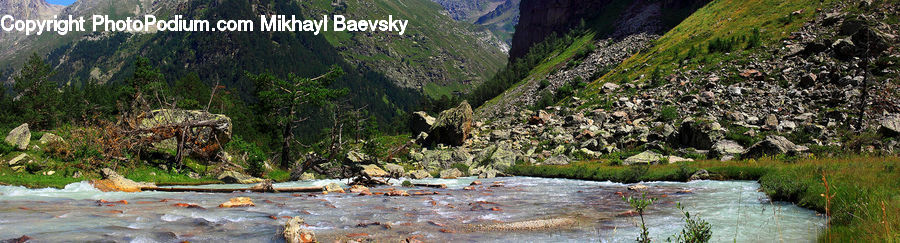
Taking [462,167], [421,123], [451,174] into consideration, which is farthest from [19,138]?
[421,123]

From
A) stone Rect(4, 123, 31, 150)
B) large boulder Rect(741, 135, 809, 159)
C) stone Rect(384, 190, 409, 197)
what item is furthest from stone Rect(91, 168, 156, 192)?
large boulder Rect(741, 135, 809, 159)

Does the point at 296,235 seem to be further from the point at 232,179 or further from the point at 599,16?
the point at 599,16

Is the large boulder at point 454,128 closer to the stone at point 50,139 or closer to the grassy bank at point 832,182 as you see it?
the grassy bank at point 832,182

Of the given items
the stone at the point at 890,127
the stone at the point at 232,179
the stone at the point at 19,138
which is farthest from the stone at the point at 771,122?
the stone at the point at 19,138

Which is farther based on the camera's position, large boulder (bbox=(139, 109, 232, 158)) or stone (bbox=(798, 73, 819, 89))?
stone (bbox=(798, 73, 819, 89))

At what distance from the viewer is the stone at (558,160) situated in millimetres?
36031

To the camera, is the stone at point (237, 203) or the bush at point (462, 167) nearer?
the stone at point (237, 203)

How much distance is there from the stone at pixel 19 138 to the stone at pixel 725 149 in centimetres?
3942

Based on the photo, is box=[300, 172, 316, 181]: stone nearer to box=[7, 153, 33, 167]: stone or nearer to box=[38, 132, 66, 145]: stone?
box=[38, 132, 66, 145]: stone

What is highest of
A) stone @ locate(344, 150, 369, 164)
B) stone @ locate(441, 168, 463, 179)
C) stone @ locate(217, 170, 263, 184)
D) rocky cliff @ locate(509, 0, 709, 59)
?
rocky cliff @ locate(509, 0, 709, 59)

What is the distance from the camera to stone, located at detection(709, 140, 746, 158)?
28.1m

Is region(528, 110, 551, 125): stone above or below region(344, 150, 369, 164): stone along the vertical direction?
above

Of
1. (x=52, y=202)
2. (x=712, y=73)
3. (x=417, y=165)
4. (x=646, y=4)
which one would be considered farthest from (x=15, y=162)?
(x=646, y=4)

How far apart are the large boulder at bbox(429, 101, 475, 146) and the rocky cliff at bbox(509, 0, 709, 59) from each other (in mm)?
57629
